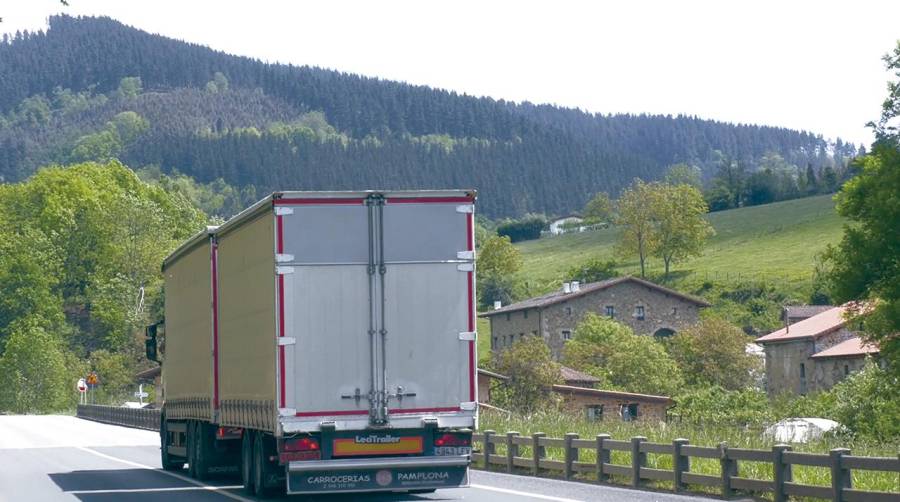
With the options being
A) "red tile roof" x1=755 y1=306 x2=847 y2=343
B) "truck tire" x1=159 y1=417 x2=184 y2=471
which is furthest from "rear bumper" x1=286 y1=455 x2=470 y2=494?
"red tile roof" x1=755 y1=306 x2=847 y2=343

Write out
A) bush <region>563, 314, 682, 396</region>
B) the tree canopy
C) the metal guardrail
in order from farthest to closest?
1. bush <region>563, 314, 682, 396</region>
2. the metal guardrail
3. the tree canopy

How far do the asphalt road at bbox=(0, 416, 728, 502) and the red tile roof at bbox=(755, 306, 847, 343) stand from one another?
6341 cm

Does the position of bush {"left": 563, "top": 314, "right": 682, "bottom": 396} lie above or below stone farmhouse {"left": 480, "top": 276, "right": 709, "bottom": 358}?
below

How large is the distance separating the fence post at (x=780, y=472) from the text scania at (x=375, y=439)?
439 centimetres

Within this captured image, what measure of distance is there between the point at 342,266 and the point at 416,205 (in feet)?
3.94

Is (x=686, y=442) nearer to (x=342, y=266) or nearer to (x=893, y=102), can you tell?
(x=342, y=266)

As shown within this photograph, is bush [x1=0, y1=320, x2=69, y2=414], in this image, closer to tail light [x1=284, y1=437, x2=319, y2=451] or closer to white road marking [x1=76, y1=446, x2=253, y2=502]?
white road marking [x1=76, y1=446, x2=253, y2=502]

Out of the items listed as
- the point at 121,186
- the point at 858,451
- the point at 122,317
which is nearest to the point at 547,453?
the point at 858,451

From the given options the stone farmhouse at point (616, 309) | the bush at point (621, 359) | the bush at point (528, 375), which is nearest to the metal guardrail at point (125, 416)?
the bush at point (528, 375)

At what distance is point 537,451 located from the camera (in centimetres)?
2530

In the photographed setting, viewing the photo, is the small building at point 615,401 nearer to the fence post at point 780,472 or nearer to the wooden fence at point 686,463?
the wooden fence at point 686,463

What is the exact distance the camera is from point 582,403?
279ft

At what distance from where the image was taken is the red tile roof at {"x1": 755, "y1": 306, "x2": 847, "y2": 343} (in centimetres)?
9775

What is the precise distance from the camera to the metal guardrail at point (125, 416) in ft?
190
